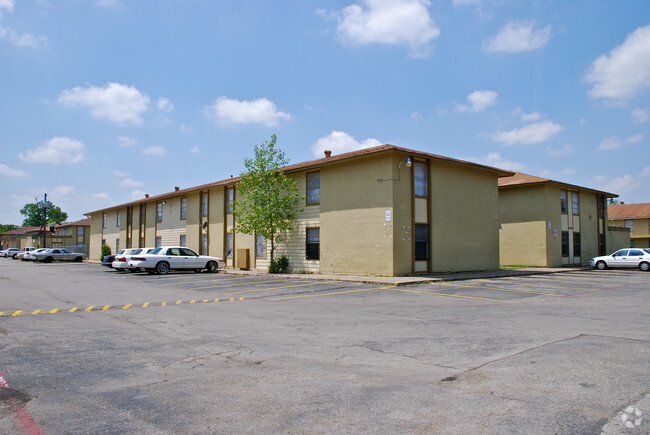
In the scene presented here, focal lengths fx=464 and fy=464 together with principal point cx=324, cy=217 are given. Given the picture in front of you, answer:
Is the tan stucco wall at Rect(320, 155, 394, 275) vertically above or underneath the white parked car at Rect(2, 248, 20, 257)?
above

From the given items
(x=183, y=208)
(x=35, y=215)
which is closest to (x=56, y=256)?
(x=183, y=208)

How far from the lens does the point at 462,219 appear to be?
23500mm

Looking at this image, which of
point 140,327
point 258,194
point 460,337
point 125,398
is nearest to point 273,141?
point 258,194

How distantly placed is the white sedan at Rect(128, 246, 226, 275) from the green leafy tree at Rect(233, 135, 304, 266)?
116 inches

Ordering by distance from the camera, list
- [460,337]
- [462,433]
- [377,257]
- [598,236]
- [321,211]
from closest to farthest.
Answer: [462,433] → [460,337] → [377,257] → [321,211] → [598,236]

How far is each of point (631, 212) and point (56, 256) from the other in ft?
210

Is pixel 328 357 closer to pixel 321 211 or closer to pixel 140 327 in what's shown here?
pixel 140 327

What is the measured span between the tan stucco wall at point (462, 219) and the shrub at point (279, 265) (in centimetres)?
781

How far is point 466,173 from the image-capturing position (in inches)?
949

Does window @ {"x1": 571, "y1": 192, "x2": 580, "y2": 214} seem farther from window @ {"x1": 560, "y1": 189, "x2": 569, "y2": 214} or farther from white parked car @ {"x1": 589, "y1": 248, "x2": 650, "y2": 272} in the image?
white parked car @ {"x1": 589, "y1": 248, "x2": 650, "y2": 272}

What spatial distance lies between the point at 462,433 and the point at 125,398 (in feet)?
11.0

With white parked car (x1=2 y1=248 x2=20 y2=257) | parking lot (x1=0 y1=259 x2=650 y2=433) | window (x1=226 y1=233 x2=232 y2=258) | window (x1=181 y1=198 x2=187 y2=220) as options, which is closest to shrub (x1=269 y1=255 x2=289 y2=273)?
window (x1=226 y1=233 x2=232 y2=258)

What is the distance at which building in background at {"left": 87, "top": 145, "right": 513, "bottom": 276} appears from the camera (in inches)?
806

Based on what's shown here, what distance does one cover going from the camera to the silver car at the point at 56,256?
47306 millimetres
